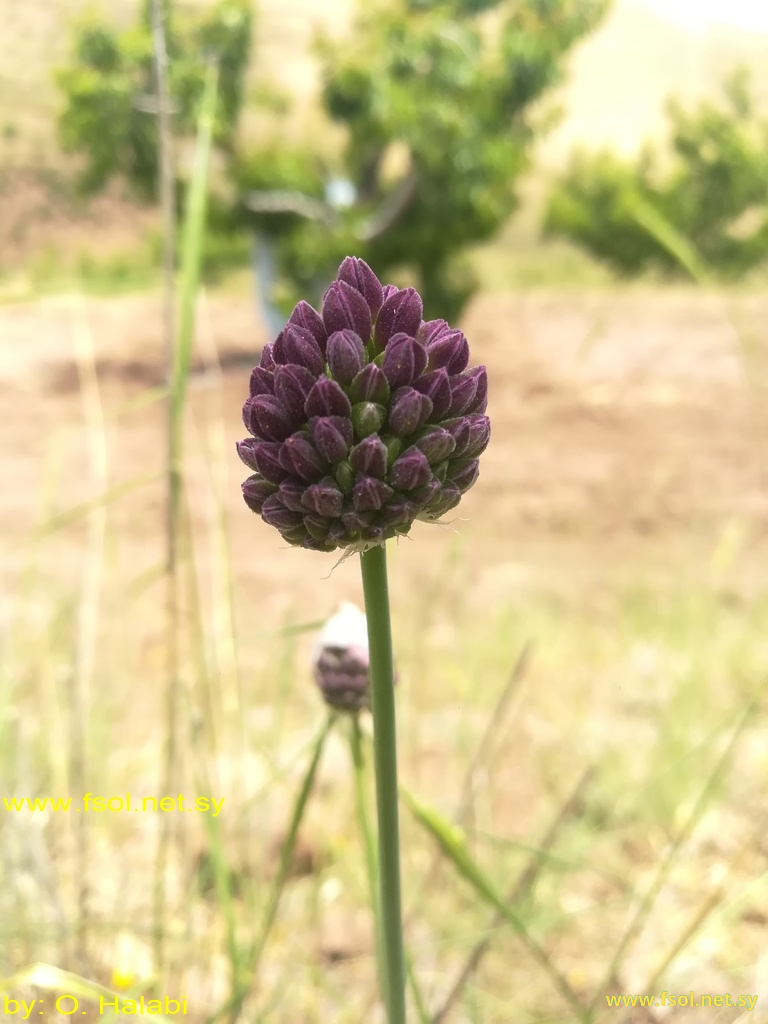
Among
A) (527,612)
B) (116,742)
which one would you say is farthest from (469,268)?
(116,742)

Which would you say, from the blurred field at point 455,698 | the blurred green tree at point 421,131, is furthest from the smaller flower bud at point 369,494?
the blurred green tree at point 421,131

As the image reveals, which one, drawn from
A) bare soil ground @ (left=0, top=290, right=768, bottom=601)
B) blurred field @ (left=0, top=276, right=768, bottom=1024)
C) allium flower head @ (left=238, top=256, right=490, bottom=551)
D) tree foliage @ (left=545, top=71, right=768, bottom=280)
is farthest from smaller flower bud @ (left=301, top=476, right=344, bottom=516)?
tree foliage @ (left=545, top=71, right=768, bottom=280)

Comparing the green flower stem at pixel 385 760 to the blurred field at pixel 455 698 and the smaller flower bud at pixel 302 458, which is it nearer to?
the smaller flower bud at pixel 302 458

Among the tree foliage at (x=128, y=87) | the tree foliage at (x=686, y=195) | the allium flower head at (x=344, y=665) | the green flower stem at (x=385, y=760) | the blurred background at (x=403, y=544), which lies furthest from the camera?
the tree foliage at (x=686, y=195)

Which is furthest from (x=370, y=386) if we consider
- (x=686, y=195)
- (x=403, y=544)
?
Result: (x=686, y=195)

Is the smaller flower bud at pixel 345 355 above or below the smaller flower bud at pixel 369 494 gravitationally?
above
